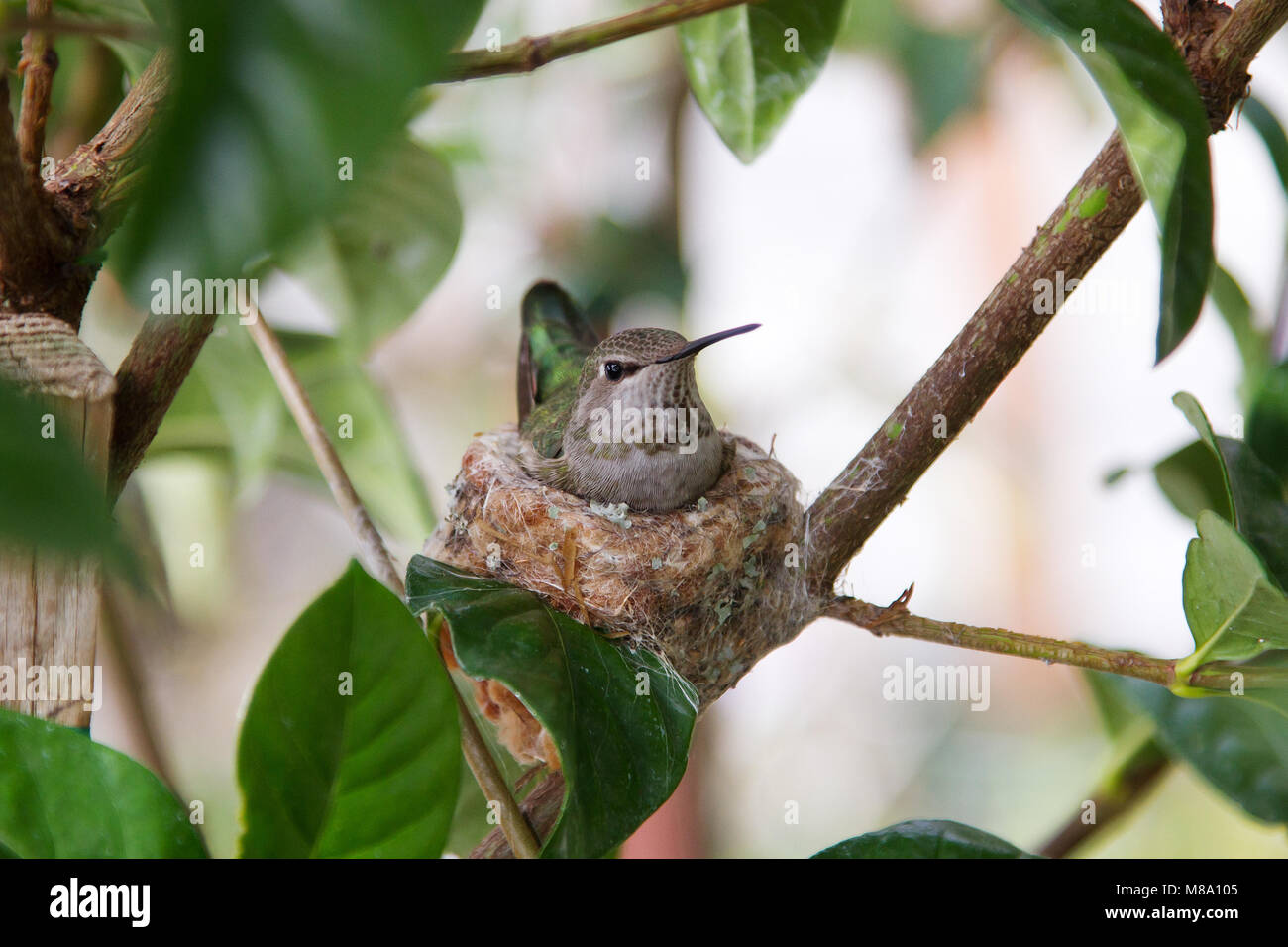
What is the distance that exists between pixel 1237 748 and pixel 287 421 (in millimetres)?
1616

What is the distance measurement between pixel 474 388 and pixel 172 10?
363 centimetres

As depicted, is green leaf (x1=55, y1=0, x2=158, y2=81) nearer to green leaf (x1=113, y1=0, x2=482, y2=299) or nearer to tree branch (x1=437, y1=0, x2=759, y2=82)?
tree branch (x1=437, y1=0, x2=759, y2=82)

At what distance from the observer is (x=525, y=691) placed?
0.79m

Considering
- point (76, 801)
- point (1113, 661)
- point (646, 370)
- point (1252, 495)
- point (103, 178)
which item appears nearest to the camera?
point (76, 801)

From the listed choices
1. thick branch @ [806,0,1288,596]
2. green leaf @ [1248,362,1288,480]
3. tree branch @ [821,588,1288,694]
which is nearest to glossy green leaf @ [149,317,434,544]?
thick branch @ [806,0,1288,596]

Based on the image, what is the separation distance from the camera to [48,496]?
1.03 ft

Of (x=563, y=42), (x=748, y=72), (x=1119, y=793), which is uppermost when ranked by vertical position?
(x=748, y=72)

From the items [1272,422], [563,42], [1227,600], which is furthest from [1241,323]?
[563,42]

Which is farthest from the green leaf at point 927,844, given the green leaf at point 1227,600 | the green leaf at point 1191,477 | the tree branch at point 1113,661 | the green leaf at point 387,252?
the green leaf at point 387,252

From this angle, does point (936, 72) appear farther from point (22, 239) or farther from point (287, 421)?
point (22, 239)

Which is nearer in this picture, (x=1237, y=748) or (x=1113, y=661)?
(x=1113, y=661)

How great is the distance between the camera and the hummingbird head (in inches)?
74.8

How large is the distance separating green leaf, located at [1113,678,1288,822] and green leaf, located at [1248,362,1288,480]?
0.33 meters
